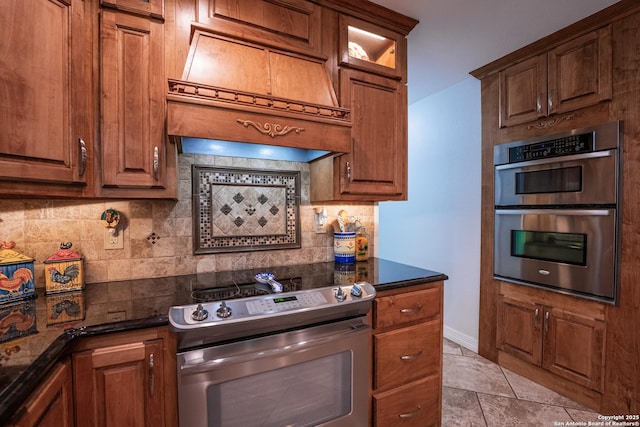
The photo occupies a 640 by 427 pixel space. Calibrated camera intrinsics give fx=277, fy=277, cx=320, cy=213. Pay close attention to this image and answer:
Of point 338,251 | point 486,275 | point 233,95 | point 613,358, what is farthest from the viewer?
point 486,275

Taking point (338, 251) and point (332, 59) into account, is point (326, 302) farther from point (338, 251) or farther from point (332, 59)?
point (332, 59)

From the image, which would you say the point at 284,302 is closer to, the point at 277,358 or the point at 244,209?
the point at 277,358

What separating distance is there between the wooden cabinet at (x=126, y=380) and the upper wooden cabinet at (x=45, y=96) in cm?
64

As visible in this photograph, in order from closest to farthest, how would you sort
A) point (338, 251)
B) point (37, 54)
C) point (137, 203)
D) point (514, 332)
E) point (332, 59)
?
point (37, 54), point (137, 203), point (332, 59), point (338, 251), point (514, 332)

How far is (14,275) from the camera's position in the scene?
46.9 inches

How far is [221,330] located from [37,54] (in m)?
1.21

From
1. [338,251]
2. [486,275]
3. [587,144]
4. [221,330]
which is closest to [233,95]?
[221,330]

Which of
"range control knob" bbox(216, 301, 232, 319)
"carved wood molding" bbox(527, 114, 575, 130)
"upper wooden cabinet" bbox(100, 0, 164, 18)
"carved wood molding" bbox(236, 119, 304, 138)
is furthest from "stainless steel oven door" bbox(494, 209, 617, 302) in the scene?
"upper wooden cabinet" bbox(100, 0, 164, 18)

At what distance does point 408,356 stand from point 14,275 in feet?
6.28

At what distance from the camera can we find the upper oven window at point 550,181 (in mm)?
1980

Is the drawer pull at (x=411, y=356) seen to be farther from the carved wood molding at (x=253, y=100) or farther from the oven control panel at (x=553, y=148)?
the oven control panel at (x=553, y=148)

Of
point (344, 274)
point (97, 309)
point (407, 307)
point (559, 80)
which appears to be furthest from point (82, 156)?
point (559, 80)

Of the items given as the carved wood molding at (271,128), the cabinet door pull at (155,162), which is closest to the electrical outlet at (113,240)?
the cabinet door pull at (155,162)

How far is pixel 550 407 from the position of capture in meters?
1.98
